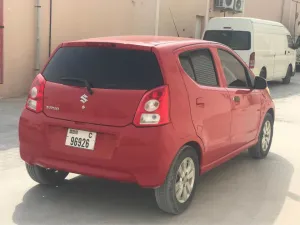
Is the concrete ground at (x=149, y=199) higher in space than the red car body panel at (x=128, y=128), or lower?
lower

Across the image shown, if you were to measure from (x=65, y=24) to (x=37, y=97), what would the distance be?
768 centimetres

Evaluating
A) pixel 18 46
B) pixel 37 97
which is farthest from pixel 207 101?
pixel 18 46

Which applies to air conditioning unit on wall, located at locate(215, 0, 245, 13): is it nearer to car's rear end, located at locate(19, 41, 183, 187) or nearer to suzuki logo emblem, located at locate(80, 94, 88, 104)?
car's rear end, located at locate(19, 41, 183, 187)

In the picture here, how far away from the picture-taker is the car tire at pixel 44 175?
464cm

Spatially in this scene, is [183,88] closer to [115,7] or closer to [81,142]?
[81,142]

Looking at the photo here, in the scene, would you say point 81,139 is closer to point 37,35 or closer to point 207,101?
point 207,101

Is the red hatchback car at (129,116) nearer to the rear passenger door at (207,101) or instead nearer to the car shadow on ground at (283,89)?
the rear passenger door at (207,101)

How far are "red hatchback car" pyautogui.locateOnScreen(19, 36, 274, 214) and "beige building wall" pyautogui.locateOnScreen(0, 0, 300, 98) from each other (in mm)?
6234

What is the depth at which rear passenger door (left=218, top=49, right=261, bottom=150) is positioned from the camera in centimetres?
510

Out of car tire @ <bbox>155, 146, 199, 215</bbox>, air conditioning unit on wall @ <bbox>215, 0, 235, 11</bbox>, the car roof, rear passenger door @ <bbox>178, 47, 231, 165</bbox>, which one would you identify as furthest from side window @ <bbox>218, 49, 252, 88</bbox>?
air conditioning unit on wall @ <bbox>215, 0, 235, 11</bbox>

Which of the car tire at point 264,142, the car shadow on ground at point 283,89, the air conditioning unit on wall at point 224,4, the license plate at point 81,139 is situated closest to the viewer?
the license plate at point 81,139

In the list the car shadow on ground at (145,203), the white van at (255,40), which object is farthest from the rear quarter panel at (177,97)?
the white van at (255,40)

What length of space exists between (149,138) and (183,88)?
606 mm

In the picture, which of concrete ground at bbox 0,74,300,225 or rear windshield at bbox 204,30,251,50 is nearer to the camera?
concrete ground at bbox 0,74,300,225
